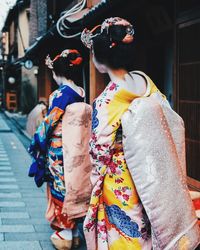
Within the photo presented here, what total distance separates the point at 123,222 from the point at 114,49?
1191 mm

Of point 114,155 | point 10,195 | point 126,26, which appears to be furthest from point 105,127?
point 10,195

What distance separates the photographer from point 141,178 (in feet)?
10.4

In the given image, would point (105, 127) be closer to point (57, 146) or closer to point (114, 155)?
point (114, 155)

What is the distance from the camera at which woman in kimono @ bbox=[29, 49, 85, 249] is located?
5324 mm

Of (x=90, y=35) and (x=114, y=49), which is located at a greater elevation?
(x=90, y=35)

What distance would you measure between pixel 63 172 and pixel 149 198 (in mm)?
2310

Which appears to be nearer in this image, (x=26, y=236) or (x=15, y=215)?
(x=26, y=236)

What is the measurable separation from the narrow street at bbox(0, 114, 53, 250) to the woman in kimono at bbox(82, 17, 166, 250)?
7.08 feet

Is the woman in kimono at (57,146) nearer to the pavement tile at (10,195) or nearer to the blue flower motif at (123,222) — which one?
the blue flower motif at (123,222)

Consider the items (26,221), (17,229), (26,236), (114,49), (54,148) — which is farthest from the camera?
(26,221)

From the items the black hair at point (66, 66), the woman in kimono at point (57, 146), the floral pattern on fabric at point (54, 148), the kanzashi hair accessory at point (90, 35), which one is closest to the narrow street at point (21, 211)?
the woman in kimono at point (57, 146)

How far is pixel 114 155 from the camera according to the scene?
340cm

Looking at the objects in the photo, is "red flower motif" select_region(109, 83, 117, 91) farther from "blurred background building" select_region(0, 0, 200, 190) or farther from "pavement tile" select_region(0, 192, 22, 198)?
"pavement tile" select_region(0, 192, 22, 198)

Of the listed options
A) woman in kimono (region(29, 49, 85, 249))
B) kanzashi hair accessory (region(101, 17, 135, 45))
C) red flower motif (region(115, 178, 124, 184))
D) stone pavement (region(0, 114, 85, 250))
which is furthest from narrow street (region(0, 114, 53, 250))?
kanzashi hair accessory (region(101, 17, 135, 45))
